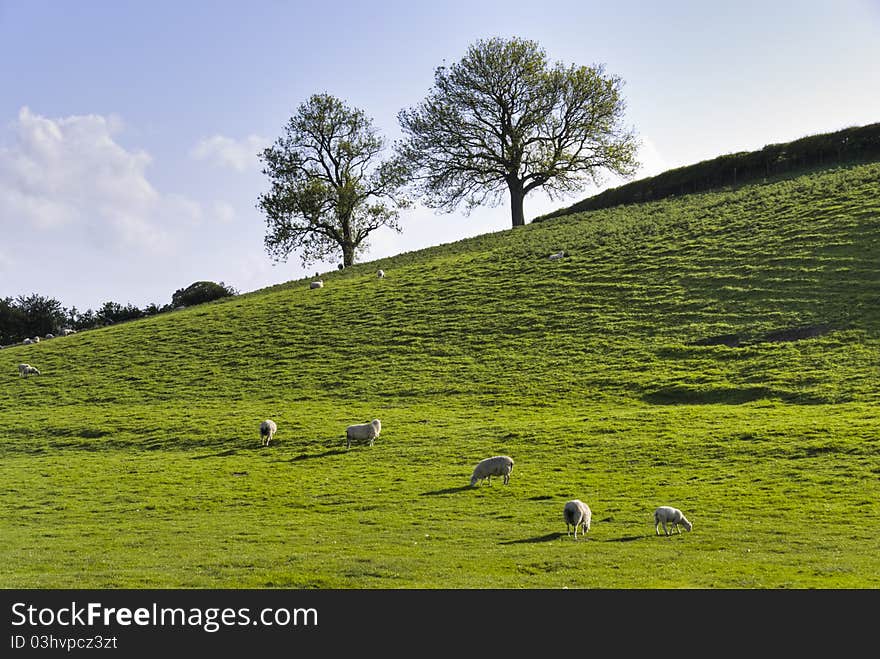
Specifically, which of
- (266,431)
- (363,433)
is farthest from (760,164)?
(266,431)

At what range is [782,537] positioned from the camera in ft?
56.7

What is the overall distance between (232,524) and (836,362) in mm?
23785

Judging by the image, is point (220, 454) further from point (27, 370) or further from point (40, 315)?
point (40, 315)

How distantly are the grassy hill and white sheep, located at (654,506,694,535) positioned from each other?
0.25 metres

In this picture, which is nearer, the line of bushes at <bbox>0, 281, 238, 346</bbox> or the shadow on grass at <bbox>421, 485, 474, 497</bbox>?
the shadow on grass at <bbox>421, 485, 474, 497</bbox>

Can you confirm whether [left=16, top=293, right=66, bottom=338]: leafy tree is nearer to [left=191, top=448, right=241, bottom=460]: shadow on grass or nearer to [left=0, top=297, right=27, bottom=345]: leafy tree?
[left=0, top=297, right=27, bottom=345]: leafy tree

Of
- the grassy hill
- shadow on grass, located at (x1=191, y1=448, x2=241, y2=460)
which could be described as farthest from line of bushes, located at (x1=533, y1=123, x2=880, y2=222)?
shadow on grass, located at (x1=191, y1=448, x2=241, y2=460)

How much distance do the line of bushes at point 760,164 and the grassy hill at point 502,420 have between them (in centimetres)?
517

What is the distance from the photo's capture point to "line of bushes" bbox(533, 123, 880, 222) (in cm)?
6650

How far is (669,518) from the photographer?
60.0ft
